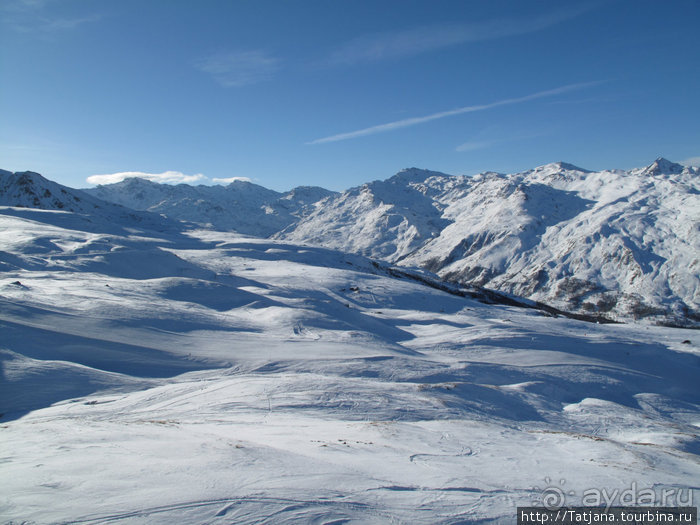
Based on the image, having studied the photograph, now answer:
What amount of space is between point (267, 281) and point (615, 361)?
4456cm

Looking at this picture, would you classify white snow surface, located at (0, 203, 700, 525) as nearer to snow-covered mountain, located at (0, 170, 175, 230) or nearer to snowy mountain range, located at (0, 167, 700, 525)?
snowy mountain range, located at (0, 167, 700, 525)

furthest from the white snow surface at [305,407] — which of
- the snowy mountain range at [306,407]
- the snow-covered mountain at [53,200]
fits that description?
the snow-covered mountain at [53,200]

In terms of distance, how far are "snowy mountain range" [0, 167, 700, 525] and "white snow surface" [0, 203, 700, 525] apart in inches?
3.1

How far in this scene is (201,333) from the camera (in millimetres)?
29031

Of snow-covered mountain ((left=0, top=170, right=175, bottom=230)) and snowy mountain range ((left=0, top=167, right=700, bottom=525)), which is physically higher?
snow-covered mountain ((left=0, top=170, right=175, bottom=230))

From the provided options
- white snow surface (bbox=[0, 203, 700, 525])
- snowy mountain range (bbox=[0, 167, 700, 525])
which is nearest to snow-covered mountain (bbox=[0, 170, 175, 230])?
snowy mountain range (bbox=[0, 167, 700, 525])

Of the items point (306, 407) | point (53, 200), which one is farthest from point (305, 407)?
point (53, 200)

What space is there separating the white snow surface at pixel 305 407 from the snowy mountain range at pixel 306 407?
0.25ft

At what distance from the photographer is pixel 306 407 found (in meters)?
16.9

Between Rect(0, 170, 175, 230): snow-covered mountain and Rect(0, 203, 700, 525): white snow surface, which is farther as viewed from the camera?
Rect(0, 170, 175, 230): snow-covered mountain

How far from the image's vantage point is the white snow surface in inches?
298

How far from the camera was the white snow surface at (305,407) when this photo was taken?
7.57m

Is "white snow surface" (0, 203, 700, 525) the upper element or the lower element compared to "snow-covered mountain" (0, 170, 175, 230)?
lower

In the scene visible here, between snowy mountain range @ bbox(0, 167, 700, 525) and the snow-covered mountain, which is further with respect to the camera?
the snow-covered mountain
